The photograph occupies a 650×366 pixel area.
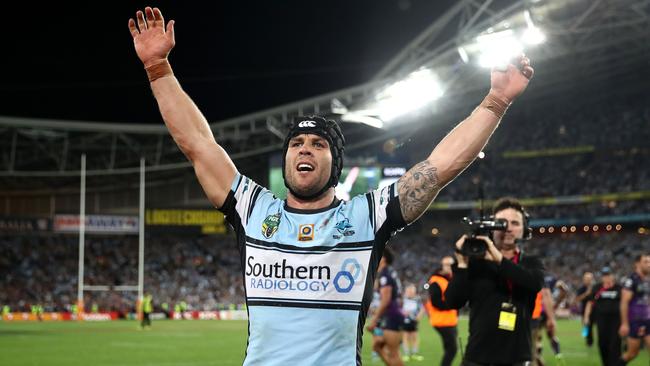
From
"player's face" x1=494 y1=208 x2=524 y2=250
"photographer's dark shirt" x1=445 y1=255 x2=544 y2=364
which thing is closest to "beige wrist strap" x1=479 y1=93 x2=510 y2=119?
"photographer's dark shirt" x1=445 y1=255 x2=544 y2=364

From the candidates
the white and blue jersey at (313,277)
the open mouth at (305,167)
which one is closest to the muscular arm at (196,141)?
the white and blue jersey at (313,277)

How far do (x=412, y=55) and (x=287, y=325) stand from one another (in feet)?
94.6

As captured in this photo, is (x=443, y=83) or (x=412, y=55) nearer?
(x=412, y=55)

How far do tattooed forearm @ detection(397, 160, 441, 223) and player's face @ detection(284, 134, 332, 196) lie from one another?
355 mm

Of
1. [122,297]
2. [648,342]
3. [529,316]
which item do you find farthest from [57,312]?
[529,316]

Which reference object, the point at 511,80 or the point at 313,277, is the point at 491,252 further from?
the point at 313,277

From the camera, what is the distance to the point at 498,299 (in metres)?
6.51

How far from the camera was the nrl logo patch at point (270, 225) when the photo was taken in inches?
147

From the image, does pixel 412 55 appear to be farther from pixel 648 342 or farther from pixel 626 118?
pixel 626 118

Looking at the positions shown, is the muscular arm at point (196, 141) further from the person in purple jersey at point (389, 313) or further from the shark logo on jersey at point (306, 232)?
the person in purple jersey at point (389, 313)

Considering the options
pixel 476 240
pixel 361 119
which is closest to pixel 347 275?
pixel 476 240

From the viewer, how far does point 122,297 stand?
48656 millimetres

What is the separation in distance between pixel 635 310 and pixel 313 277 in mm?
11494

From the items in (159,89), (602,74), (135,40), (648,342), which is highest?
(602,74)
